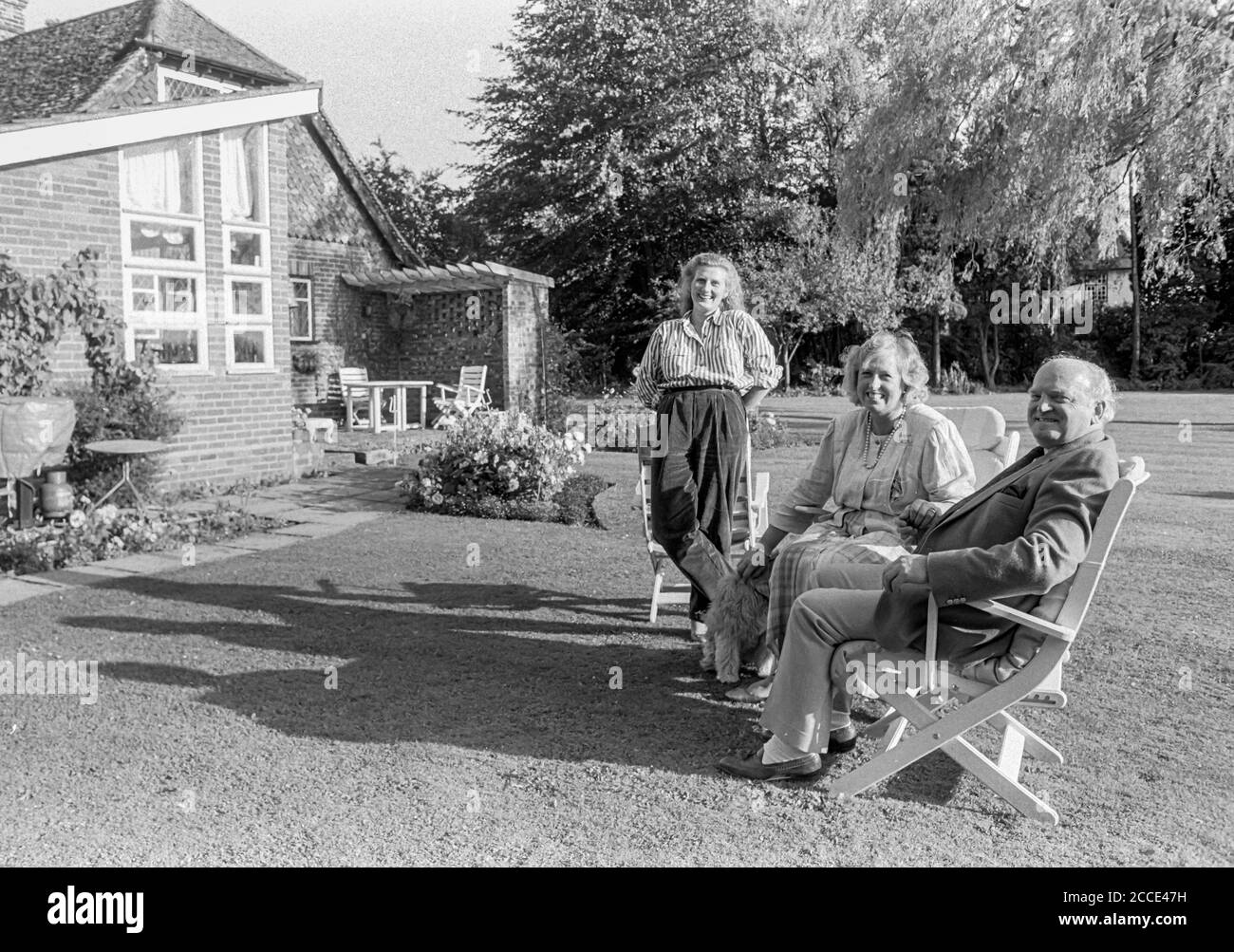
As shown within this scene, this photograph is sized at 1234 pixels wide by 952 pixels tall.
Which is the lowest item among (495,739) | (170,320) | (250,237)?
(495,739)

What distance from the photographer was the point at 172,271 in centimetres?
1066

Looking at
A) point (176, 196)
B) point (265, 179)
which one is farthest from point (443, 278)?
point (176, 196)

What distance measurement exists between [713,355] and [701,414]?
309mm

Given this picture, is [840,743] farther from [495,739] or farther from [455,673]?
[455,673]

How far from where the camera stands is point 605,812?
3.55m

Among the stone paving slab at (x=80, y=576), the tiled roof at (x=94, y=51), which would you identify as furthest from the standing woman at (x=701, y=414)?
the tiled roof at (x=94, y=51)

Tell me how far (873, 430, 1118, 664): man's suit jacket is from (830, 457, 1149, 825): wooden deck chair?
0.04 metres

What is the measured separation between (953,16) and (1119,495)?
18189mm

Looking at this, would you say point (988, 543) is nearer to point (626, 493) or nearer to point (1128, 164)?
point (626, 493)

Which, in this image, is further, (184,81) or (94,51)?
(94,51)

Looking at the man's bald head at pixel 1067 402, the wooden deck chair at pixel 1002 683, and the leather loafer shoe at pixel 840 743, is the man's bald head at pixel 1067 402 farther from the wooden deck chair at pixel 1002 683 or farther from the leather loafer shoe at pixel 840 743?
the leather loafer shoe at pixel 840 743

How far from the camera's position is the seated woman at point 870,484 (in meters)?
4.30

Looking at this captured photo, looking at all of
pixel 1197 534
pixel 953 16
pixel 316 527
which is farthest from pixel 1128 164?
pixel 316 527

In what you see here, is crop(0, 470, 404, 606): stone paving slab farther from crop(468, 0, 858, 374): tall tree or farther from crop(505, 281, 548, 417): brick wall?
crop(468, 0, 858, 374): tall tree
